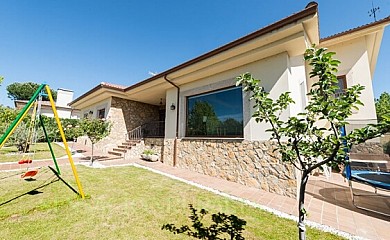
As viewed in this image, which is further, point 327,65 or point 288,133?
point 288,133

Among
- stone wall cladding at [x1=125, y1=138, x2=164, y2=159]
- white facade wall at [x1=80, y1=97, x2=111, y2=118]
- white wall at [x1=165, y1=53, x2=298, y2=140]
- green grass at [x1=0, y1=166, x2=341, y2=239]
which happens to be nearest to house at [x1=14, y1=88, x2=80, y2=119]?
white facade wall at [x1=80, y1=97, x2=111, y2=118]

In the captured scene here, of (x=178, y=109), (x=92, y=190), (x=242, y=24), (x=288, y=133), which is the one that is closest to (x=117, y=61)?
(x=178, y=109)

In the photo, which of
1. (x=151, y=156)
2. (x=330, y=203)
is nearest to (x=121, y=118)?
(x=151, y=156)

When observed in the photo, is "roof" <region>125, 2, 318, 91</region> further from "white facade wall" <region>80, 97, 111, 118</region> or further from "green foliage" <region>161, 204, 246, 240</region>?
"white facade wall" <region>80, 97, 111, 118</region>

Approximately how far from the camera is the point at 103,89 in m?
10.8

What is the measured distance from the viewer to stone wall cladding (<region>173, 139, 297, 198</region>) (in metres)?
4.97

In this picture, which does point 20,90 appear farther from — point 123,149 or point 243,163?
point 243,163

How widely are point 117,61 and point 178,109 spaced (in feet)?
36.4

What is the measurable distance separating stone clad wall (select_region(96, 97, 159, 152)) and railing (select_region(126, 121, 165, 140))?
0.36 metres

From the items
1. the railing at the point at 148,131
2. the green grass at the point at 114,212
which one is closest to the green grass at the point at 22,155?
the railing at the point at 148,131

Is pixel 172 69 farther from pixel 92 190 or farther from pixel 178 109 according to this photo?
pixel 92 190

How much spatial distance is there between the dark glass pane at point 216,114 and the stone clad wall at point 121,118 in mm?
6541

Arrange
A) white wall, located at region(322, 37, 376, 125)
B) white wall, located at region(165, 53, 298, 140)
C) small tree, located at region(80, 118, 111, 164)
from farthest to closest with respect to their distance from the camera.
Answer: small tree, located at region(80, 118, 111, 164) < white wall, located at region(322, 37, 376, 125) < white wall, located at region(165, 53, 298, 140)

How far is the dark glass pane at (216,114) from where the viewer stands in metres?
6.48
